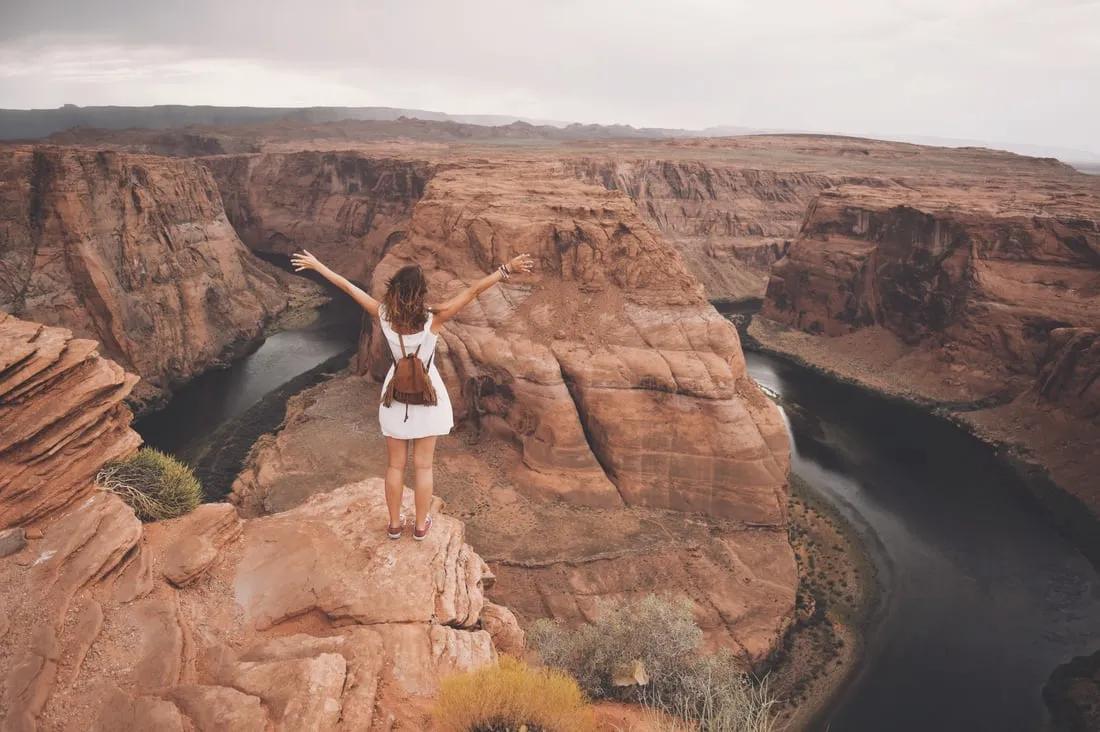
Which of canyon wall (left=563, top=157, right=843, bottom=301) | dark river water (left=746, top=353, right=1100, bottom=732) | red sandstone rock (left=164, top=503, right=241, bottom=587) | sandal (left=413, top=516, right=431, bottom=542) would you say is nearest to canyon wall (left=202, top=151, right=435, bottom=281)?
canyon wall (left=563, top=157, right=843, bottom=301)

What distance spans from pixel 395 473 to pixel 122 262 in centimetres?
4575

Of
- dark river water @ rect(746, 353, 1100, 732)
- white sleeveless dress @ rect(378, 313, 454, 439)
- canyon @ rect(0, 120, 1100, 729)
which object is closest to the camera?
canyon @ rect(0, 120, 1100, 729)

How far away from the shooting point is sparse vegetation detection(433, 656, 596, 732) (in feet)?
20.2

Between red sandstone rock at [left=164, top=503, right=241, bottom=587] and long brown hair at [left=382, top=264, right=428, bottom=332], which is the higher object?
long brown hair at [left=382, top=264, right=428, bottom=332]

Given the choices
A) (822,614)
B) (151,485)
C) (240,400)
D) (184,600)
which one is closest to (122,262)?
(240,400)

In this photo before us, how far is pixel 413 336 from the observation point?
7.56 meters

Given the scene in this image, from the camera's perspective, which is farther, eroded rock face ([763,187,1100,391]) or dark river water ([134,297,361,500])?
eroded rock face ([763,187,1100,391])

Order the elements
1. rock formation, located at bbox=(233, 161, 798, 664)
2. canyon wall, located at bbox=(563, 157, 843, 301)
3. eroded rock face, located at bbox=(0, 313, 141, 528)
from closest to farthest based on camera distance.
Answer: eroded rock face, located at bbox=(0, 313, 141, 528) < rock formation, located at bbox=(233, 161, 798, 664) < canyon wall, located at bbox=(563, 157, 843, 301)

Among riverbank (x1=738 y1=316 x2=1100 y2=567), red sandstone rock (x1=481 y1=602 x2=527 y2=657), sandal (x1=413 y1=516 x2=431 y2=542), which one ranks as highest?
sandal (x1=413 y1=516 x2=431 y2=542)

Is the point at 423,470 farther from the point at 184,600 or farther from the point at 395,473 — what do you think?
the point at 184,600

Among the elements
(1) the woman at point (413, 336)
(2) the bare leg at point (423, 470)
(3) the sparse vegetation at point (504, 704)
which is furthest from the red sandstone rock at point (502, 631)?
(3) the sparse vegetation at point (504, 704)

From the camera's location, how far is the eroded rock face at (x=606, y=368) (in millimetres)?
24516

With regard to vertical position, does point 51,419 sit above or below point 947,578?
above

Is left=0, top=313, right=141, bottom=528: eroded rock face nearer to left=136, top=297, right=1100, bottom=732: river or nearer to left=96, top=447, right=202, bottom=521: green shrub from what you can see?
left=96, top=447, right=202, bottom=521: green shrub
